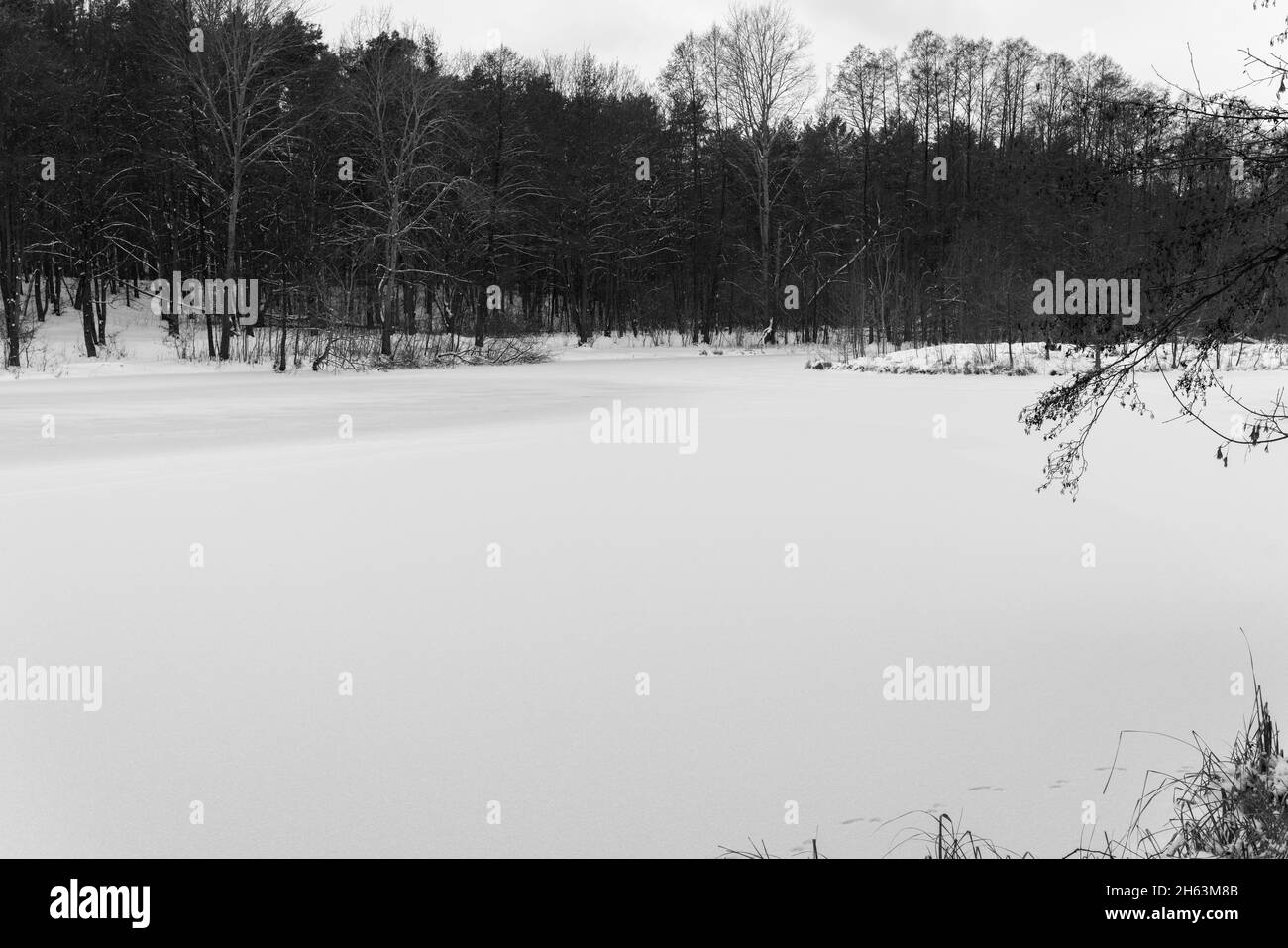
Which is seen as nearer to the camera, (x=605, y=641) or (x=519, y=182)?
(x=605, y=641)

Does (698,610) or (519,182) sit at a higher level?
(519,182)

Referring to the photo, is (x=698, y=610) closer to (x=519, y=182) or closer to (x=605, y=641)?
(x=605, y=641)

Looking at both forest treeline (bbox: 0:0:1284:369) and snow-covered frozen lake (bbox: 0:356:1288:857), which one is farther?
forest treeline (bbox: 0:0:1284:369)

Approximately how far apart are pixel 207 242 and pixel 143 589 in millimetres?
28268

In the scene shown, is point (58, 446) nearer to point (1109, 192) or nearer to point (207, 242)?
point (1109, 192)

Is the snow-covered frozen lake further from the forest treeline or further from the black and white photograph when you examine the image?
the forest treeline

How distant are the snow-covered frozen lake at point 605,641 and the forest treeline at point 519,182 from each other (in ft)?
28.5

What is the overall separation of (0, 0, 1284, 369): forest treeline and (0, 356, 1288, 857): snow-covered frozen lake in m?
8.68

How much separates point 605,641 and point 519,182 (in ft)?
108

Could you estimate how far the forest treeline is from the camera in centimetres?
2933

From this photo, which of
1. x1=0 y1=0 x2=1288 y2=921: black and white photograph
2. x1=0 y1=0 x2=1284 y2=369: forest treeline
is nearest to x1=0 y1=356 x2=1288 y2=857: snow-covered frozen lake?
x1=0 y1=0 x2=1288 y2=921: black and white photograph

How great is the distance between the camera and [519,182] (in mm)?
37156

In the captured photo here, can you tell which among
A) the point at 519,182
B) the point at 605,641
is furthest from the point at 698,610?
the point at 519,182

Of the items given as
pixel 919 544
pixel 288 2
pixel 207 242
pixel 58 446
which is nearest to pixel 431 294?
pixel 207 242
